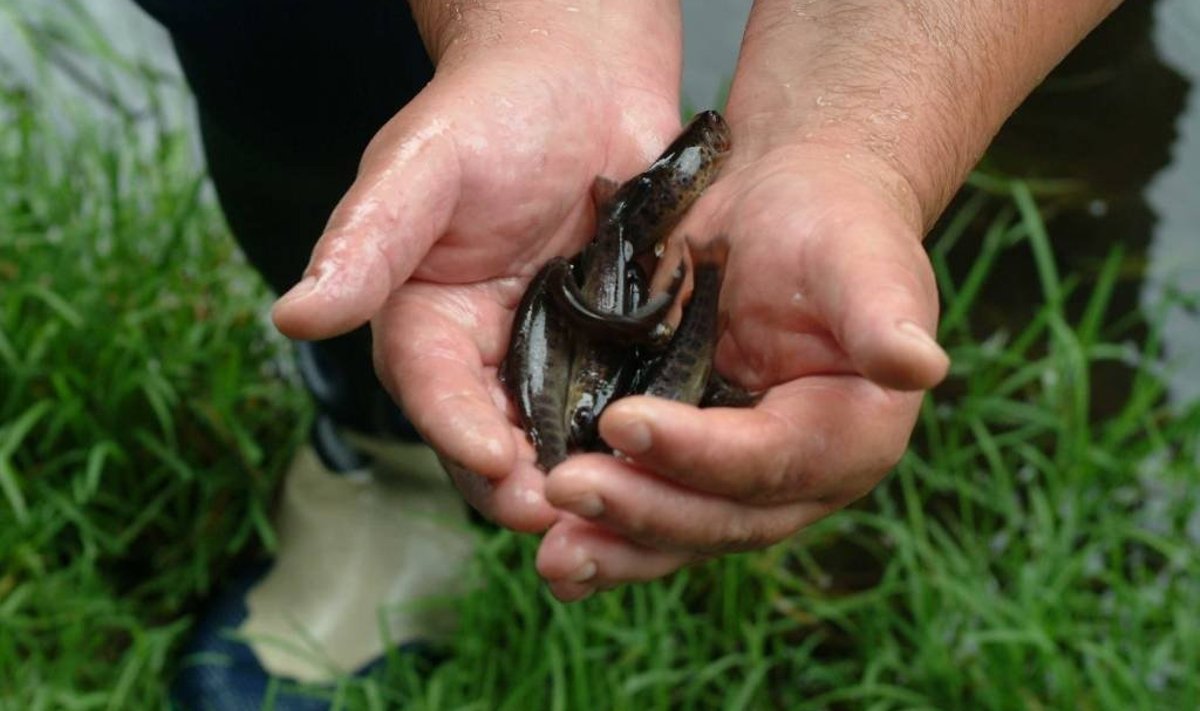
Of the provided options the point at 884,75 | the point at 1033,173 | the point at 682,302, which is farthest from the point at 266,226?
the point at 1033,173

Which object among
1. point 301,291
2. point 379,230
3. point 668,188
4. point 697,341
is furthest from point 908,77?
point 301,291

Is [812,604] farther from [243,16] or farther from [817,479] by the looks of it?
[243,16]

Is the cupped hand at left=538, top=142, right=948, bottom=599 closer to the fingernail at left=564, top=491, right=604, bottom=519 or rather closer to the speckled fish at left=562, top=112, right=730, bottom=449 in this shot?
the fingernail at left=564, top=491, right=604, bottom=519

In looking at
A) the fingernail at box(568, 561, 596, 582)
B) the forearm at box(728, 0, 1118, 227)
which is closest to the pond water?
the forearm at box(728, 0, 1118, 227)

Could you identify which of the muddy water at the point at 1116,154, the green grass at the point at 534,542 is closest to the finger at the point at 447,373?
the green grass at the point at 534,542

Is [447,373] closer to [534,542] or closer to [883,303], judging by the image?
[883,303]
